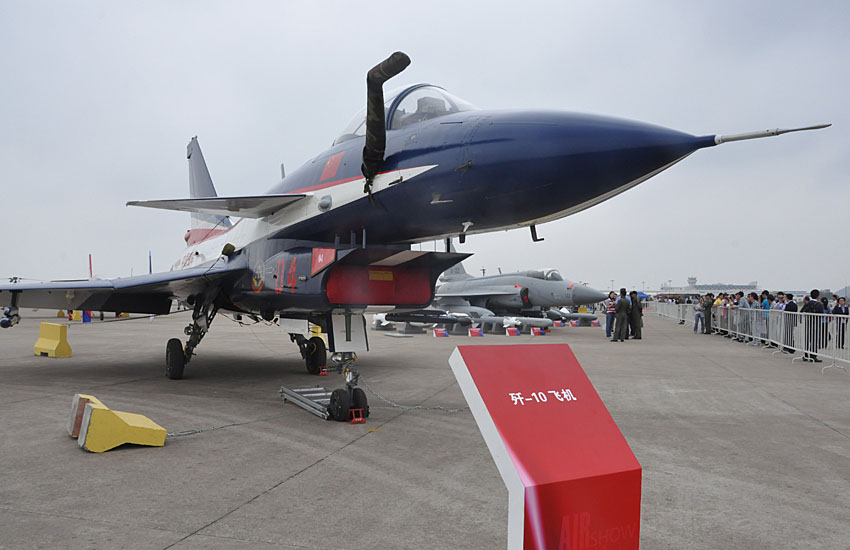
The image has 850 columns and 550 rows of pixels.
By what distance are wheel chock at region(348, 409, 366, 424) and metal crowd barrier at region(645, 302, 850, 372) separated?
361 inches

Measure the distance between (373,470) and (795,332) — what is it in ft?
41.4

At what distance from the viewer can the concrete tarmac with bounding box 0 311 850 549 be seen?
9.97 feet

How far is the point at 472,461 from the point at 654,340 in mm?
14442

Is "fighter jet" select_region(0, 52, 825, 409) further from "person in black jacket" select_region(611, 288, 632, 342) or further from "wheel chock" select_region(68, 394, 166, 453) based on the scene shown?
"person in black jacket" select_region(611, 288, 632, 342)

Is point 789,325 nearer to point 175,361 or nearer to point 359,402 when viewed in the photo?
point 359,402

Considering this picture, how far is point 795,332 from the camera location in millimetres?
13023

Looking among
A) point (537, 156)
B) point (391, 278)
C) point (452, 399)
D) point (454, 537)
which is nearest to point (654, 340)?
point (452, 399)

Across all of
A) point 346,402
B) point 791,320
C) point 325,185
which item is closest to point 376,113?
point 325,185

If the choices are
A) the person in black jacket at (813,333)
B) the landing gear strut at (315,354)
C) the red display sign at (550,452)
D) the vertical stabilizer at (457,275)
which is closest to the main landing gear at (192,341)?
the landing gear strut at (315,354)

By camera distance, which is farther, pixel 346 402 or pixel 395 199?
pixel 346 402

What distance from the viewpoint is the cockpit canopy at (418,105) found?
5.23 metres

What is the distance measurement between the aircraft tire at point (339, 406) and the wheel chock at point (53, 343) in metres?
9.46

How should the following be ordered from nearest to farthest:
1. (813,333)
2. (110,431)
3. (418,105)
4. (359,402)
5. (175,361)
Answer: (110,431) → (418,105) → (359,402) → (175,361) → (813,333)

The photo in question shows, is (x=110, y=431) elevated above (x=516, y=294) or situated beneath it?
situated beneath
